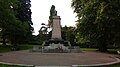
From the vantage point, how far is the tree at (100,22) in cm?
3338

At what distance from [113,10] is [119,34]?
137 inches

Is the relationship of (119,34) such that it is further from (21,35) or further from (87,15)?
(21,35)

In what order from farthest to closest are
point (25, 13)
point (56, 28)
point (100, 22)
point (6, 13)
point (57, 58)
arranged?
point (25, 13)
point (56, 28)
point (6, 13)
point (100, 22)
point (57, 58)

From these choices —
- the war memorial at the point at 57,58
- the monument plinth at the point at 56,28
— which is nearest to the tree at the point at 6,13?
the monument plinth at the point at 56,28

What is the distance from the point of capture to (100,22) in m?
33.7

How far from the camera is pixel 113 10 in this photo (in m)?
33.9

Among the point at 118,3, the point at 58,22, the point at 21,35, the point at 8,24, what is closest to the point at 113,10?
the point at 118,3

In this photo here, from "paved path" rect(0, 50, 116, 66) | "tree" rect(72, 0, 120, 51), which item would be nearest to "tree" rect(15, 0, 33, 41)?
"tree" rect(72, 0, 120, 51)

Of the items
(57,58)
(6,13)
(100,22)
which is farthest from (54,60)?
(6,13)

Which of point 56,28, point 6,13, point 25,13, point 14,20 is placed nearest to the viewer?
point 6,13

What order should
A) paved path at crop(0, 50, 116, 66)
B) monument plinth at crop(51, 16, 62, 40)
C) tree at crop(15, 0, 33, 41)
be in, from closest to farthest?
paved path at crop(0, 50, 116, 66), monument plinth at crop(51, 16, 62, 40), tree at crop(15, 0, 33, 41)

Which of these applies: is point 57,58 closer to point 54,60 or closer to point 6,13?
point 54,60

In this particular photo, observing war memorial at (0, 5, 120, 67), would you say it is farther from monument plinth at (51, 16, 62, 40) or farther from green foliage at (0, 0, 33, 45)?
green foliage at (0, 0, 33, 45)

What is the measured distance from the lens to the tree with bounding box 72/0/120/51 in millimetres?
33375
